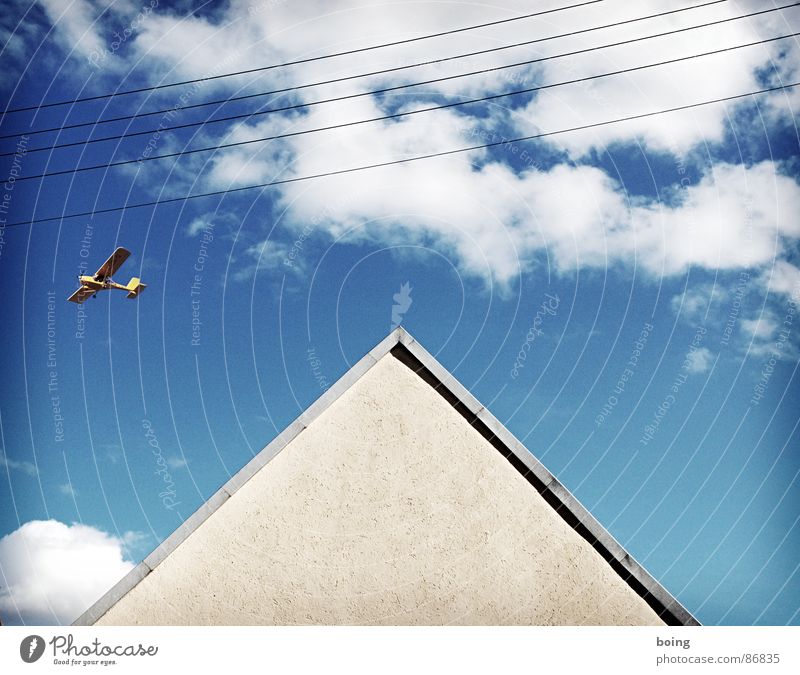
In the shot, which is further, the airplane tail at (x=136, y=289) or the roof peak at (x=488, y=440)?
the airplane tail at (x=136, y=289)

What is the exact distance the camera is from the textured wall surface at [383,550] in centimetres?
514

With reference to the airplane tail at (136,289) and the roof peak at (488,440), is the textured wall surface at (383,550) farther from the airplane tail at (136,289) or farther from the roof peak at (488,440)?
the airplane tail at (136,289)

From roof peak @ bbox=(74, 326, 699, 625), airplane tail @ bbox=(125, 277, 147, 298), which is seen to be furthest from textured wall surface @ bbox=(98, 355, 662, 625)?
airplane tail @ bbox=(125, 277, 147, 298)

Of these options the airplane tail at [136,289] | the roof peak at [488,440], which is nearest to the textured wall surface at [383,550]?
the roof peak at [488,440]

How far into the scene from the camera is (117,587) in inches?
204

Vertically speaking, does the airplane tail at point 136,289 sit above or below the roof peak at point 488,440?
above

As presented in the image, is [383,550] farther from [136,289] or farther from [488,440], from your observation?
[136,289]

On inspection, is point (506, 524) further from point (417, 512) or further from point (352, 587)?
point (352, 587)

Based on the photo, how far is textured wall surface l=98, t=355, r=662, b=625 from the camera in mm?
5145

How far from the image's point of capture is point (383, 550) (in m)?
5.31

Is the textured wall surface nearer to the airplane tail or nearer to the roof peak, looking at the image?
the roof peak
